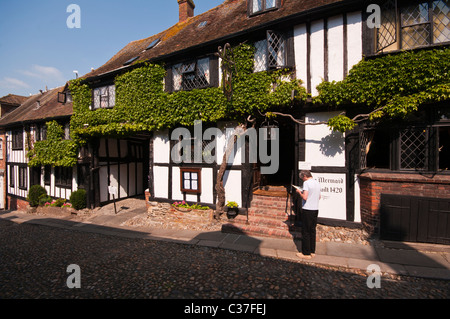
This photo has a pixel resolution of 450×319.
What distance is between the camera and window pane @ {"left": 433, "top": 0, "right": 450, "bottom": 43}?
5.38m

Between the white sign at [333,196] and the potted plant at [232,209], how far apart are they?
2.63 metres

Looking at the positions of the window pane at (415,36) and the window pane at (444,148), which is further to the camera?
the window pane at (444,148)

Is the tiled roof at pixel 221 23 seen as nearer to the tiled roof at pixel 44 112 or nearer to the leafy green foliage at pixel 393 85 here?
the leafy green foliage at pixel 393 85

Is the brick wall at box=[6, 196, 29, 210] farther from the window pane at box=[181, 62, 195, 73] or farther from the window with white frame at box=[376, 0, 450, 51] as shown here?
the window with white frame at box=[376, 0, 450, 51]

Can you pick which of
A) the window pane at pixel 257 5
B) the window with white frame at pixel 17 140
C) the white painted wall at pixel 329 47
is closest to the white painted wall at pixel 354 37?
the white painted wall at pixel 329 47

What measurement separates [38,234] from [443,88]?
13.1m

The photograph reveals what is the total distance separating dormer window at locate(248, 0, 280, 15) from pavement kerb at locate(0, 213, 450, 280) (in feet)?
26.6

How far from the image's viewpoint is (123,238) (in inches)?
279

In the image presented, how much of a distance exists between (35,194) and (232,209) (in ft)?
42.9

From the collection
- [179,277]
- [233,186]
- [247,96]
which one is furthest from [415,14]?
[179,277]

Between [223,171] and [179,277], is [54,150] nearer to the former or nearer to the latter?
[223,171]

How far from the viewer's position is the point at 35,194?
43.2 feet

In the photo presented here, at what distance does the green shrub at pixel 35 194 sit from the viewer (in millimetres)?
13055
